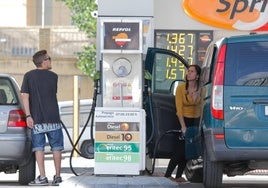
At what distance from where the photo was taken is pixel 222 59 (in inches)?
401

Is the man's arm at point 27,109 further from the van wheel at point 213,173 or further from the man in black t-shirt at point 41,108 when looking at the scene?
the van wheel at point 213,173

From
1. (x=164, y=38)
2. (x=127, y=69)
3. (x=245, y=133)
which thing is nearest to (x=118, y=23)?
(x=127, y=69)

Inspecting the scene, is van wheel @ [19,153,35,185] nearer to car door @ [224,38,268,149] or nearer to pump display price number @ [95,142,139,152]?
pump display price number @ [95,142,139,152]

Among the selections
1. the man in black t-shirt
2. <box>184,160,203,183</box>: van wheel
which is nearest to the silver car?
the man in black t-shirt

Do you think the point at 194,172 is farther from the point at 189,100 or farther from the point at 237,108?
the point at 237,108

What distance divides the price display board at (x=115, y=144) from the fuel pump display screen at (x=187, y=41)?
4800 mm

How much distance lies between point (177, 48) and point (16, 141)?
17.1ft

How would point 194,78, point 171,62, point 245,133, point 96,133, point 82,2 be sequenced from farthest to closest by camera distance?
point 82,2
point 171,62
point 194,78
point 96,133
point 245,133

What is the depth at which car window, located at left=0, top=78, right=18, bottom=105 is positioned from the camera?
12469mm

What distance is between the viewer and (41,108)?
11.9 metres

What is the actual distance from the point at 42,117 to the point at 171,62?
468 cm

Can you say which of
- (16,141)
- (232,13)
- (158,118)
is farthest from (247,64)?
(232,13)

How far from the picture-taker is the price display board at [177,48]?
52.5ft

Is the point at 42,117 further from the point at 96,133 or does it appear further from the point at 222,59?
the point at 222,59
